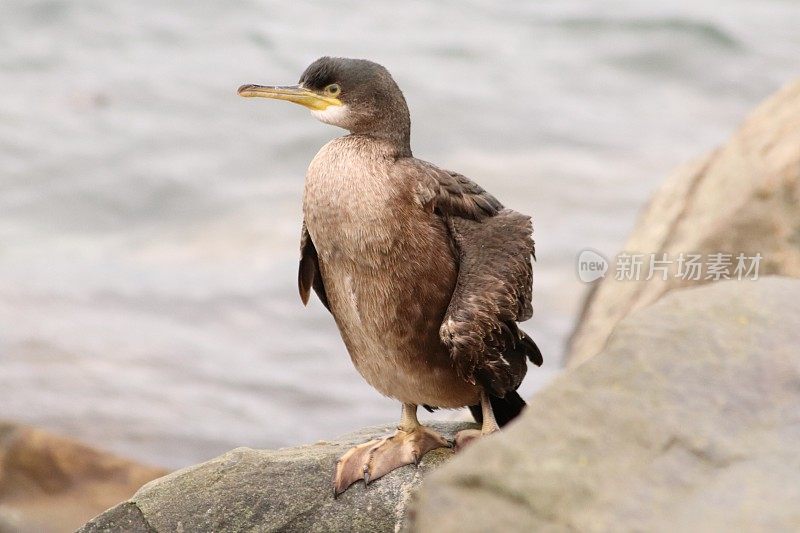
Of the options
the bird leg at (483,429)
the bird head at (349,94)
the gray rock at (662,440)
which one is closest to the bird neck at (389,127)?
the bird head at (349,94)

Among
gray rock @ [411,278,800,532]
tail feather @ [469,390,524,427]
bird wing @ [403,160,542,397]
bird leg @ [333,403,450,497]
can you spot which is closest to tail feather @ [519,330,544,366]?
bird wing @ [403,160,542,397]

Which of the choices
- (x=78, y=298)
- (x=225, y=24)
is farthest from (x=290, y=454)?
(x=225, y=24)

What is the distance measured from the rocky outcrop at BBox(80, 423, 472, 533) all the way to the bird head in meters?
1.27

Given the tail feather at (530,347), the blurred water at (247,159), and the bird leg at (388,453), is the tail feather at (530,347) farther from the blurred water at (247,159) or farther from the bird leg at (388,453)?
the blurred water at (247,159)

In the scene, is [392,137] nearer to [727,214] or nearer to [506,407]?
[506,407]

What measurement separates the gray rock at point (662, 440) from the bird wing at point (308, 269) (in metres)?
1.95

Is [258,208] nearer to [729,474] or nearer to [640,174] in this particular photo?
[640,174]

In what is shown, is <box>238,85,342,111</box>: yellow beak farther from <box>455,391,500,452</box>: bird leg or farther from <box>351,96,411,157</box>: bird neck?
<box>455,391,500,452</box>: bird leg

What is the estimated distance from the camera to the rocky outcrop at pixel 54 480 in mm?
7754

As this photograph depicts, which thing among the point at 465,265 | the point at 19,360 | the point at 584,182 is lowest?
the point at 19,360

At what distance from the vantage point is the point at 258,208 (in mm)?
12828

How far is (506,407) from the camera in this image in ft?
16.9

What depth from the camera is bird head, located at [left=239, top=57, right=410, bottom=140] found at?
189 inches

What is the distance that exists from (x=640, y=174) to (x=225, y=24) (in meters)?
6.19
